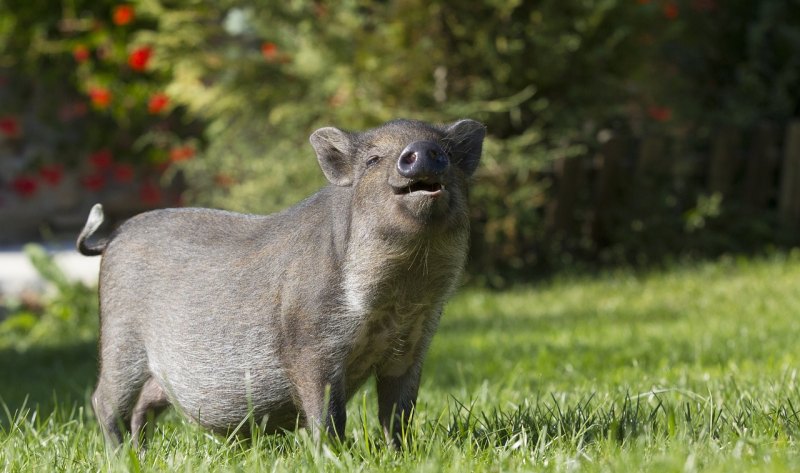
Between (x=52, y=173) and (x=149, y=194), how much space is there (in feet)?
3.59

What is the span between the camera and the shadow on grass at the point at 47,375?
226 inches

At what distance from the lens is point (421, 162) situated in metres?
2.97

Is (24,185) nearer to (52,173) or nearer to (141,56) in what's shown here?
(52,173)

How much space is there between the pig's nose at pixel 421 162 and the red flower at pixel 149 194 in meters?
9.51

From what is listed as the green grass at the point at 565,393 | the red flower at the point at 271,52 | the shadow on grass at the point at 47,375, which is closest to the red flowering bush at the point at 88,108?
the red flower at the point at 271,52

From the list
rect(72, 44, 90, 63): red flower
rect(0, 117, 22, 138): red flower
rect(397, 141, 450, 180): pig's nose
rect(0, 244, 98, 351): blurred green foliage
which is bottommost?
rect(0, 244, 98, 351): blurred green foliage

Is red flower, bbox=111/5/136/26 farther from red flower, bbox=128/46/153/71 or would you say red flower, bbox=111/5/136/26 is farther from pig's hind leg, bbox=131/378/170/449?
pig's hind leg, bbox=131/378/170/449

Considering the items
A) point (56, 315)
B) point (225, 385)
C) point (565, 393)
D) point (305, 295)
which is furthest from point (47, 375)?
point (305, 295)

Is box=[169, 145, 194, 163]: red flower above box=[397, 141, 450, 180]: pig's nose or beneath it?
beneath

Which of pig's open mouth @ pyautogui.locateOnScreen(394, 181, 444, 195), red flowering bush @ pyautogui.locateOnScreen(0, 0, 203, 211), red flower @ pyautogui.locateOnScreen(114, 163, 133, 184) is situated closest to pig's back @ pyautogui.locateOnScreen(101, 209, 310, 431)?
pig's open mouth @ pyautogui.locateOnScreen(394, 181, 444, 195)

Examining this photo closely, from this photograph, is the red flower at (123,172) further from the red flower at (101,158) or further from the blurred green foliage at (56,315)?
the blurred green foliage at (56,315)

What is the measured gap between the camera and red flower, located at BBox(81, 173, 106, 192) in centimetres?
1197

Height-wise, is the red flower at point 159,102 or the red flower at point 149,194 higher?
the red flower at point 159,102

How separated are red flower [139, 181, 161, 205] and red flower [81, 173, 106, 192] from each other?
459 mm
